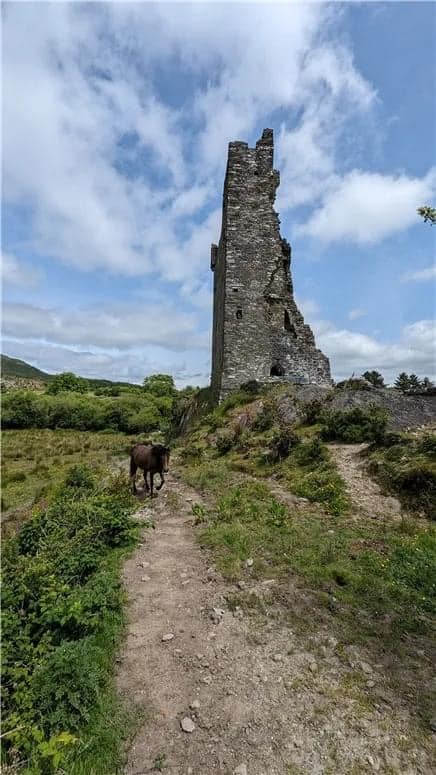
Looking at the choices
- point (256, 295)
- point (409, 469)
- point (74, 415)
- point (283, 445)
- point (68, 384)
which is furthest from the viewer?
point (68, 384)

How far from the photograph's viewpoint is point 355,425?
42.1ft

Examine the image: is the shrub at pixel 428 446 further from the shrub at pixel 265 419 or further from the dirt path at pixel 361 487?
the shrub at pixel 265 419

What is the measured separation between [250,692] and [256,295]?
19.9m

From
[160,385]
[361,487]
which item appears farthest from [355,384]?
[160,385]

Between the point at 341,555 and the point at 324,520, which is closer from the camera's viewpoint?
the point at 341,555

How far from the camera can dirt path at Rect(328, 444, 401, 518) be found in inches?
328

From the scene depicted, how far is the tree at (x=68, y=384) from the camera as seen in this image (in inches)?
3298

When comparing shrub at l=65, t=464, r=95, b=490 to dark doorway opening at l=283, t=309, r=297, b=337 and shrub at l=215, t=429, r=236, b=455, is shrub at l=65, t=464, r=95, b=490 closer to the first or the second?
shrub at l=215, t=429, r=236, b=455

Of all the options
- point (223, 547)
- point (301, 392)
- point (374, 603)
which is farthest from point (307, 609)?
point (301, 392)

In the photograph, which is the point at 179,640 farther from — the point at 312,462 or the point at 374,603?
the point at 312,462

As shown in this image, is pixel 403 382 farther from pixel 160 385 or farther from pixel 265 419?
pixel 160 385

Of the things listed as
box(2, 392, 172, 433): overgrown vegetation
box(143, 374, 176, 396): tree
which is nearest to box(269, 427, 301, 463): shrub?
box(2, 392, 172, 433): overgrown vegetation

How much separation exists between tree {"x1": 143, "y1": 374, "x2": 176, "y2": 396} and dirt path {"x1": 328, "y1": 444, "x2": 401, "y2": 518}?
73.9m

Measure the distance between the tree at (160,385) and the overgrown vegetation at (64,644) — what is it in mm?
76581
